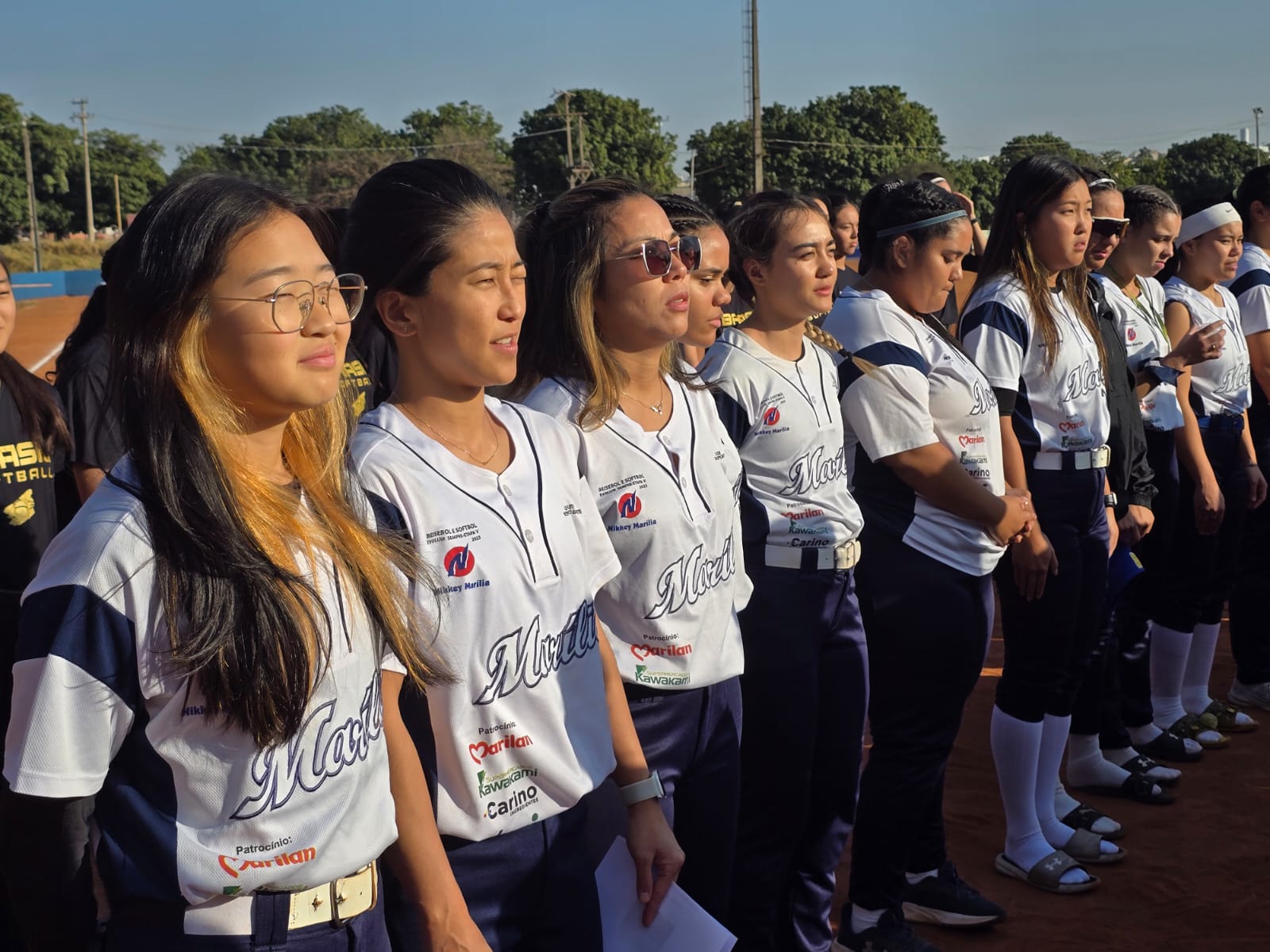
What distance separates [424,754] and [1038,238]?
3.28m

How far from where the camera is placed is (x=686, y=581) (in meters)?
2.76

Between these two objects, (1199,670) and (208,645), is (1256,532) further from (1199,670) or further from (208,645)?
(208,645)

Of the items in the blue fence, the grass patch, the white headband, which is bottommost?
the white headband

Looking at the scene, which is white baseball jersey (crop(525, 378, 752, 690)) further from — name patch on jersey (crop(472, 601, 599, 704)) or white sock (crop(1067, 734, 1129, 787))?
white sock (crop(1067, 734, 1129, 787))

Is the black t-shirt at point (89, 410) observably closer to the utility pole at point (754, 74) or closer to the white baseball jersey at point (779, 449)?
the white baseball jersey at point (779, 449)

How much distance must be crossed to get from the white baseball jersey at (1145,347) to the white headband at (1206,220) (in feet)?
2.16

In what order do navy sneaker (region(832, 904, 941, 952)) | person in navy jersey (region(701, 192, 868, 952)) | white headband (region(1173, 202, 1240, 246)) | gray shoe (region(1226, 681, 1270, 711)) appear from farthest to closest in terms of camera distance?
gray shoe (region(1226, 681, 1270, 711))
white headband (region(1173, 202, 1240, 246))
navy sneaker (region(832, 904, 941, 952))
person in navy jersey (region(701, 192, 868, 952))

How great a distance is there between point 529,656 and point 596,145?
75.6m

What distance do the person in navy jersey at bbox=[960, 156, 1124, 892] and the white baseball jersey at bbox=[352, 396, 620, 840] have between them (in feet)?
8.20

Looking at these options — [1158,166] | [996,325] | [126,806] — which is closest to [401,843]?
[126,806]

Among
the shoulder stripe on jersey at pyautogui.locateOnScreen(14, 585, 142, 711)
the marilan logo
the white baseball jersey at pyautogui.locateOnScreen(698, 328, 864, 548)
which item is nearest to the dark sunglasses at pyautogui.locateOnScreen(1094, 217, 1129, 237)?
the white baseball jersey at pyautogui.locateOnScreen(698, 328, 864, 548)

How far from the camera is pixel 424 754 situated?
2127 millimetres

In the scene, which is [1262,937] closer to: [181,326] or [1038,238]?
[1038,238]

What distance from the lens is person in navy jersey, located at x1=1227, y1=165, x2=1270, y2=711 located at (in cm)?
644
